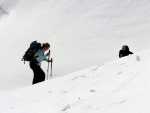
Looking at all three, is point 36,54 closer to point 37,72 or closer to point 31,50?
point 31,50

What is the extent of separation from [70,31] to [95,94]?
18170 mm

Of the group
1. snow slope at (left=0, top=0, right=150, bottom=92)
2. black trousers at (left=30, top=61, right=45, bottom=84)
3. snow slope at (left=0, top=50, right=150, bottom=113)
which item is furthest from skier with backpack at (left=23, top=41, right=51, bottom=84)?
snow slope at (left=0, top=0, right=150, bottom=92)

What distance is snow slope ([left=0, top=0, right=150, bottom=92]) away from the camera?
19.2m

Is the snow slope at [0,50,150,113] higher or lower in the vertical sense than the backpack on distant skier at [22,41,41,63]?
lower

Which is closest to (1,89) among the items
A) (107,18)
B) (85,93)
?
(85,93)

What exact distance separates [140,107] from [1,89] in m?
10.8

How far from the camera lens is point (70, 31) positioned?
24141 millimetres

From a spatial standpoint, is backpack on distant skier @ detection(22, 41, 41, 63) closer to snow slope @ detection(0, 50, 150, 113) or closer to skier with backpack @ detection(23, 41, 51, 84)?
skier with backpack @ detection(23, 41, 51, 84)

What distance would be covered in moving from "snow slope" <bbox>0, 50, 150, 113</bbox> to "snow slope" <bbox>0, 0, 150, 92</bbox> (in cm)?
801

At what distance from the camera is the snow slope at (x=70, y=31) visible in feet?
63.0

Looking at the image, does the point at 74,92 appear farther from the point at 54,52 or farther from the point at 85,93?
the point at 54,52

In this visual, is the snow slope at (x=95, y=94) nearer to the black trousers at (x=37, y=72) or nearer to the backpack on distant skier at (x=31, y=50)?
the backpack on distant skier at (x=31, y=50)

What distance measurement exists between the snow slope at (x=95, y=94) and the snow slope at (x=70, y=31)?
801 centimetres

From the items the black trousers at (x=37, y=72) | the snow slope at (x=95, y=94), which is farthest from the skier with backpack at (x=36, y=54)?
the snow slope at (x=95, y=94)
